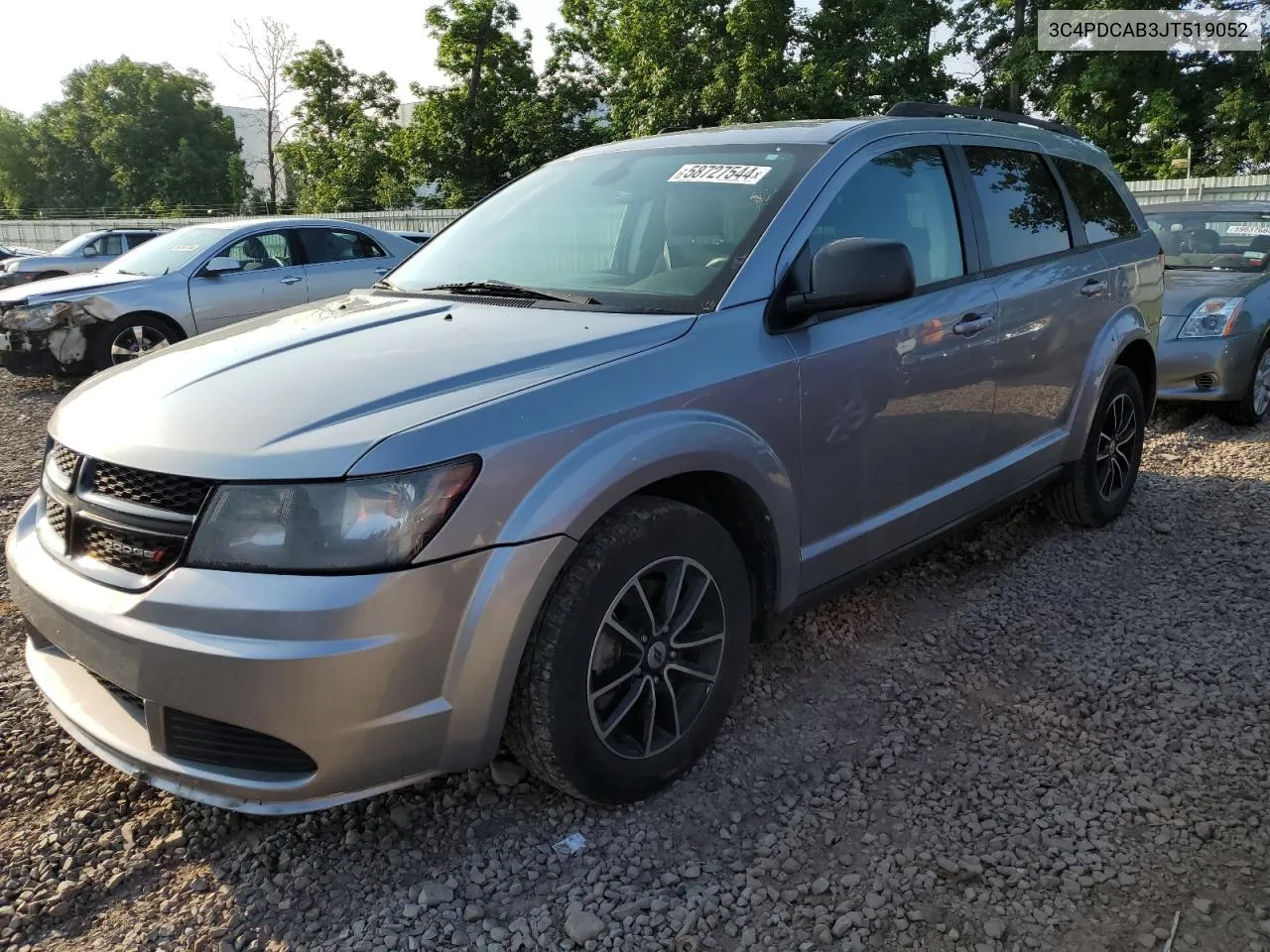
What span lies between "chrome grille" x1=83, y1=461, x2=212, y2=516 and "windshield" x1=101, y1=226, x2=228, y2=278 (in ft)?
25.1

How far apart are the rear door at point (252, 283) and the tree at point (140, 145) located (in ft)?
127

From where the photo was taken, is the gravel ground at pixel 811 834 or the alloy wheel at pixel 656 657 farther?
the alloy wheel at pixel 656 657

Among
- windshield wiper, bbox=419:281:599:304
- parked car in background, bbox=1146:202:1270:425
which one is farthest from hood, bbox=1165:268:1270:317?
windshield wiper, bbox=419:281:599:304

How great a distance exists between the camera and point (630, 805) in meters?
2.59

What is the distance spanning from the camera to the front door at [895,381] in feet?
9.62

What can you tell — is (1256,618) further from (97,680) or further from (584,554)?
(97,680)

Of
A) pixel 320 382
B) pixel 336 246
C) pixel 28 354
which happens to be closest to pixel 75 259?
pixel 28 354

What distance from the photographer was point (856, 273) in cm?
267

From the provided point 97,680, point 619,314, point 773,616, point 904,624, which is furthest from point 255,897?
point 904,624

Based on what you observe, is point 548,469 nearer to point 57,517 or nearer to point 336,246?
point 57,517

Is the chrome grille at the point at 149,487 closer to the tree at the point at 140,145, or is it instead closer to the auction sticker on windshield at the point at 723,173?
the auction sticker on windshield at the point at 723,173

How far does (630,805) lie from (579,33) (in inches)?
1260

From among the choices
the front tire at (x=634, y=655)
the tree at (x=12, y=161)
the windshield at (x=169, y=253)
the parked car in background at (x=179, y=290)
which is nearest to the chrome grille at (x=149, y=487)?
the front tire at (x=634, y=655)

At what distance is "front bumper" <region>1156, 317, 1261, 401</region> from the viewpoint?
645 cm
